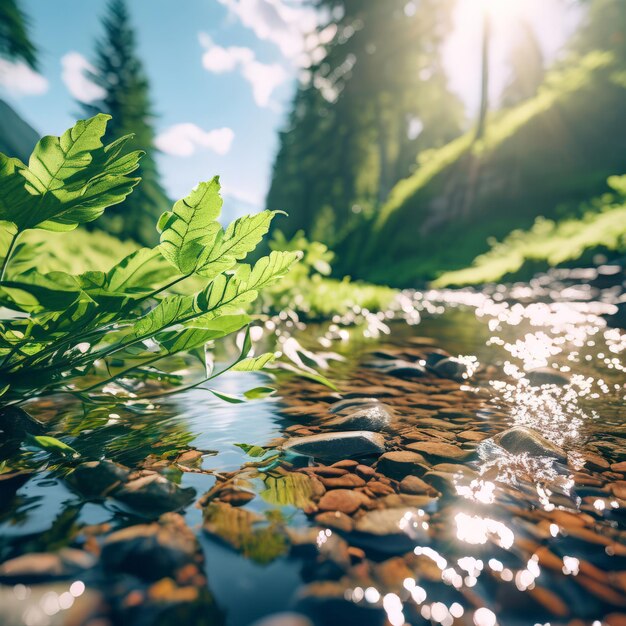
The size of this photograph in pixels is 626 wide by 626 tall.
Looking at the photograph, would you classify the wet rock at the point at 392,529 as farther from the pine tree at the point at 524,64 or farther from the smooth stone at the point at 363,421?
the pine tree at the point at 524,64

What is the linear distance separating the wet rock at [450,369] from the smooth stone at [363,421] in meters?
1.22

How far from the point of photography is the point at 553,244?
11.9m

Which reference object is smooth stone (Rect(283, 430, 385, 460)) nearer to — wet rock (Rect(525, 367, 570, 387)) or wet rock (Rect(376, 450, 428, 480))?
wet rock (Rect(376, 450, 428, 480))

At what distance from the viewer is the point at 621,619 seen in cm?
86

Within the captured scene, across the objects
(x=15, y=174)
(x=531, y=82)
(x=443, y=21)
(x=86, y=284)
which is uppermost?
(x=531, y=82)

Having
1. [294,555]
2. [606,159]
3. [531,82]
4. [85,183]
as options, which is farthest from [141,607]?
[531,82]

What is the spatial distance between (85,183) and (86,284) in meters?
0.29

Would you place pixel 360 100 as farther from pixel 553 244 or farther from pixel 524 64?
pixel 524 64

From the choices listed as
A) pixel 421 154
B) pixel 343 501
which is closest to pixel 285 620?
pixel 343 501

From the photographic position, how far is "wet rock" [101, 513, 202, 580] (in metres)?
0.93

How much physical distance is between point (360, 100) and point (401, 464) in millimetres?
25651

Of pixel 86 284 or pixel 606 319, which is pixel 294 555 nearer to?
pixel 86 284

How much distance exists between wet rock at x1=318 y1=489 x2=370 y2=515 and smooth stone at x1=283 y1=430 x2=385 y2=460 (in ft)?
0.81

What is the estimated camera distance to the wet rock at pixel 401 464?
4.70 ft
